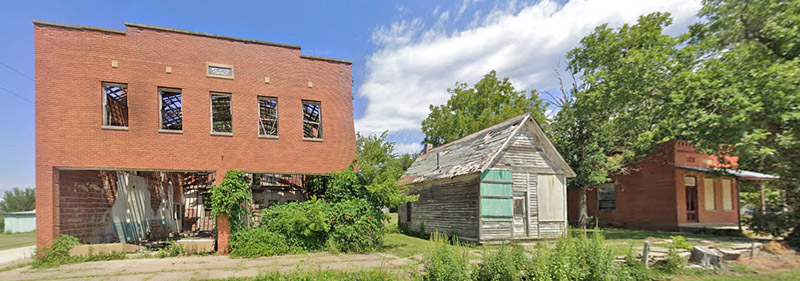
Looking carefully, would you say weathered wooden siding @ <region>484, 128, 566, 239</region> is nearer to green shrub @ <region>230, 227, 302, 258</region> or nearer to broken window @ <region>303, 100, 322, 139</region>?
broken window @ <region>303, 100, 322, 139</region>

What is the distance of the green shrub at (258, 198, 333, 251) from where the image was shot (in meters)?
12.7

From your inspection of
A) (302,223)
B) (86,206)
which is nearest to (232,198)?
(302,223)

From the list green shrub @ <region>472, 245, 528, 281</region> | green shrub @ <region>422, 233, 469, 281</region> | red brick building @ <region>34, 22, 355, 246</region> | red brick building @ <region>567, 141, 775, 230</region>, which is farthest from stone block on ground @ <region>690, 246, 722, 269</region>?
red brick building @ <region>34, 22, 355, 246</region>

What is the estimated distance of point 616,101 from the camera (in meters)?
17.6

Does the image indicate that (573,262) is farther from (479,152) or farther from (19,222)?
(19,222)

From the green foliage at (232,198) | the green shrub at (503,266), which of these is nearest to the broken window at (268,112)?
the green foliage at (232,198)

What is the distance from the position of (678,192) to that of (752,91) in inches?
348

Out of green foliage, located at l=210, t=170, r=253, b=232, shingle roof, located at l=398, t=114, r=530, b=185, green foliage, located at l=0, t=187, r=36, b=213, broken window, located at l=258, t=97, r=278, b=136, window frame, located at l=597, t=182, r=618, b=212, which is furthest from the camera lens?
green foliage, located at l=0, t=187, r=36, b=213

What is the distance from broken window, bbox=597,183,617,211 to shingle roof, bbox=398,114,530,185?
10518mm

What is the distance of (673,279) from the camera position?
9.10 m

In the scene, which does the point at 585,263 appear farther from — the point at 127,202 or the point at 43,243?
the point at 127,202

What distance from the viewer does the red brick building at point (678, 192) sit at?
63.3 feet

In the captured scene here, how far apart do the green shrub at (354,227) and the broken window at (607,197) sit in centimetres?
1706

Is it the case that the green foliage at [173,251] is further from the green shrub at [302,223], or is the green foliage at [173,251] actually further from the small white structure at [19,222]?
the small white structure at [19,222]
